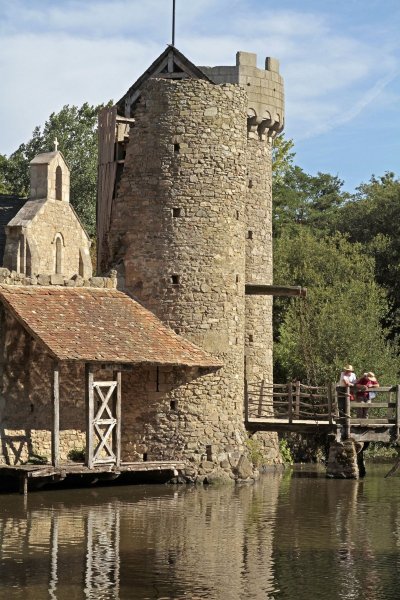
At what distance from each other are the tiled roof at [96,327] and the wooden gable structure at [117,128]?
2.59m

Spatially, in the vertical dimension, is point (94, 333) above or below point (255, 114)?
below

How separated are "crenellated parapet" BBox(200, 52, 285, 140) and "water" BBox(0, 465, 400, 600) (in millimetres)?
12759

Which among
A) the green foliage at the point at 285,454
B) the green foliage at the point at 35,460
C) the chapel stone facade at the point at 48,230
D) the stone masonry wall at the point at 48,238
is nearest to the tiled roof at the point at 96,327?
the green foliage at the point at 35,460

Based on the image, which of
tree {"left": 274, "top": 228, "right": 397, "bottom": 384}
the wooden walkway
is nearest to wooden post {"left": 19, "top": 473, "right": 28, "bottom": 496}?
the wooden walkway

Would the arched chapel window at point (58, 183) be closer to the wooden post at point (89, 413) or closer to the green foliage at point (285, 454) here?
the green foliage at point (285, 454)

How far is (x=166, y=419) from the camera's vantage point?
32.1 metres

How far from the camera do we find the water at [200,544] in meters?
18.8

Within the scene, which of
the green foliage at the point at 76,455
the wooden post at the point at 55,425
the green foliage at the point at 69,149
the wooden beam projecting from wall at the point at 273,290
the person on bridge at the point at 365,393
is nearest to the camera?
the wooden post at the point at 55,425

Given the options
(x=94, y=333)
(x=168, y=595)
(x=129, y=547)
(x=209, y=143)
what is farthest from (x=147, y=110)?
(x=168, y=595)

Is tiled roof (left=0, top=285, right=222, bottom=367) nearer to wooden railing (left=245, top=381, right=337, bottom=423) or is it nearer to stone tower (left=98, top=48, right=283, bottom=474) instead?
stone tower (left=98, top=48, right=283, bottom=474)

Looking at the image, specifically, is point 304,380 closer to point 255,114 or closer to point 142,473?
point 255,114

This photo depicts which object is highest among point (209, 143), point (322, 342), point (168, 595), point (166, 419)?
point (209, 143)

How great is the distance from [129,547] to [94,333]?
9.44 m

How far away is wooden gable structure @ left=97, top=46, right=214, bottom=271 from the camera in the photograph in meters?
34.2
